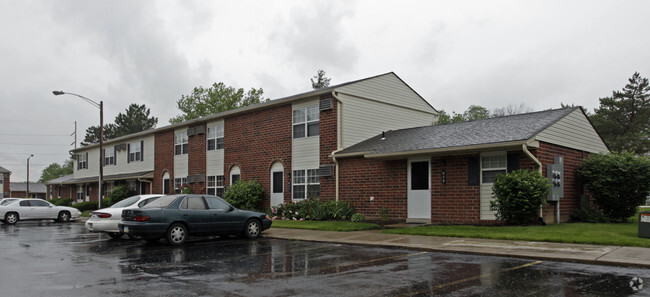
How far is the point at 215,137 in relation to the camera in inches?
1101

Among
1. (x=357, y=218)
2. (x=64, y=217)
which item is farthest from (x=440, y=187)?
(x=64, y=217)

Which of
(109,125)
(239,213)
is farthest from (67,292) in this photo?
(109,125)

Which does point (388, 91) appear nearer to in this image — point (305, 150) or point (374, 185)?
point (305, 150)

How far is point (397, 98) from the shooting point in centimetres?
2384

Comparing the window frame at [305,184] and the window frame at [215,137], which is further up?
the window frame at [215,137]

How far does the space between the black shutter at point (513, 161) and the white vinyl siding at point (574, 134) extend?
84cm

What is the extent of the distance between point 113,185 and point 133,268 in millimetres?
31896

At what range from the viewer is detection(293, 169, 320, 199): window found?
21812mm

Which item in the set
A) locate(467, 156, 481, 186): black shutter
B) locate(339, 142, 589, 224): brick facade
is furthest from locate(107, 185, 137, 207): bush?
locate(467, 156, 481, 186): black shutter

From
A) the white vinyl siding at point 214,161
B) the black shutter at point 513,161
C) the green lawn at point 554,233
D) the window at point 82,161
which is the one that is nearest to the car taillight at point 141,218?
the green lawn at point 554,233

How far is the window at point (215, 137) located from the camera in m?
27.6

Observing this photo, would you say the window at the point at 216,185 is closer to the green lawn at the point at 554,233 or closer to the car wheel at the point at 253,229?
the car wheel at the point at 253,229

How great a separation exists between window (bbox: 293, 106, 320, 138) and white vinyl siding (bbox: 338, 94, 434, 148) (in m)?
1.43

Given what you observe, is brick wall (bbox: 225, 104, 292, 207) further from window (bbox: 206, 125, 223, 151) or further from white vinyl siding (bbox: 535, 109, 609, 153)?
white vinyl siding (bbox: 535, 109, 609, 153)
